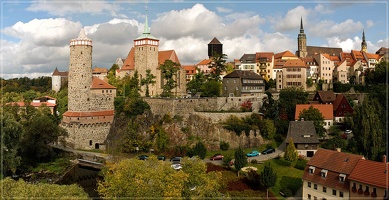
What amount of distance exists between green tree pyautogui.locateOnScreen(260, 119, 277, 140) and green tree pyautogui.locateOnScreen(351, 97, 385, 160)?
39.5 ft

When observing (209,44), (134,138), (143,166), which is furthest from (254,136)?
(209,44)

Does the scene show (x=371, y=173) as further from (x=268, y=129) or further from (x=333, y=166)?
(x=268, y=129)

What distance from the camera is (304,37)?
98.0 meters

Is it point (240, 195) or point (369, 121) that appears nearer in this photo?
point (240, 195)

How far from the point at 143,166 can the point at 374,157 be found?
2277 centimetres

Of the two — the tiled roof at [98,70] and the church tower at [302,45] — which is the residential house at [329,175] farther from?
the tiled roof at [98,70]

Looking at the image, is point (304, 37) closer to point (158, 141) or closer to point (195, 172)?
point (158, 141)

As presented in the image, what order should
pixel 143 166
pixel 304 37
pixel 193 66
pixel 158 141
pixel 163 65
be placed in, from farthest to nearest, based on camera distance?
1. pixel 304 37
2. pixel 193 66
3. pixel 163 65
4. pixel 158 141
5. pixel 143 166

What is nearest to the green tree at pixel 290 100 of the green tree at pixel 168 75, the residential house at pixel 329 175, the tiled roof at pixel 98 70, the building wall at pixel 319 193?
the green tree at pixel 168 75

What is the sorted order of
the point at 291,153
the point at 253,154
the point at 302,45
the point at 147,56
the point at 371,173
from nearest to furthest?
the point at 371,173 → the point at 291,153 → the point at 253,154 → the point at 147,56 → the point at 302,45

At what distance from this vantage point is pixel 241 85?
2327 inches

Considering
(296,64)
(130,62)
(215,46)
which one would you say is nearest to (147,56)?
(130,62)

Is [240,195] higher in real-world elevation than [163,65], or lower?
lower

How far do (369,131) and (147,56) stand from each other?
38.2m
